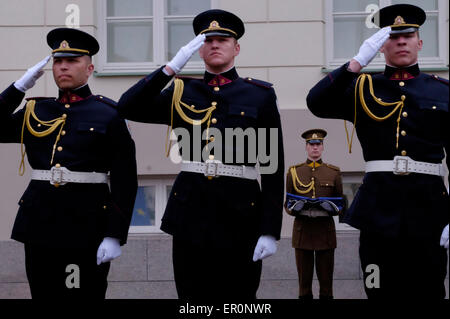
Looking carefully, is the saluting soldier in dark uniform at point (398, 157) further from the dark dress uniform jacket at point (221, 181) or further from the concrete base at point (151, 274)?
the concrete base at point (151, 274)

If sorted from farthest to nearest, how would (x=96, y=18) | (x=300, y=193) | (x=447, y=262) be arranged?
(x=96, y=18) < (x=300, y=193) < (x=447, y=262)

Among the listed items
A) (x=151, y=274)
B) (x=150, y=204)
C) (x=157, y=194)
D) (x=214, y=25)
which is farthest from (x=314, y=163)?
(x=214, y=25)

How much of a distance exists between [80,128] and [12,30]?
3968mm

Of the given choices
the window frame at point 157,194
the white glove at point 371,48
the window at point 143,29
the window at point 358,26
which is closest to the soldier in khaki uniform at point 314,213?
the window at point 358,26

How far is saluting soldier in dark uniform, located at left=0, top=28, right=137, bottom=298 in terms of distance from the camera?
4.55 m

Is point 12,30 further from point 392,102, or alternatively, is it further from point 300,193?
point 392,102

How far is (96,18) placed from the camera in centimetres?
838

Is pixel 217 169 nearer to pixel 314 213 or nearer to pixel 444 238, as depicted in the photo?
pixel 444 238

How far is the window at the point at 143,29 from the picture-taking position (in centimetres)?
848

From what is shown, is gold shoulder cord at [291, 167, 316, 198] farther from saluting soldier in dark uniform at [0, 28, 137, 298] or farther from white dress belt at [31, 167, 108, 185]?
white dress belt at [31, 167, 108, 185]

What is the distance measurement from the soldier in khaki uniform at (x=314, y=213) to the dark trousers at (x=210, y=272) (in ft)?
11.0

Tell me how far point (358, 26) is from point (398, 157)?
181 inches
